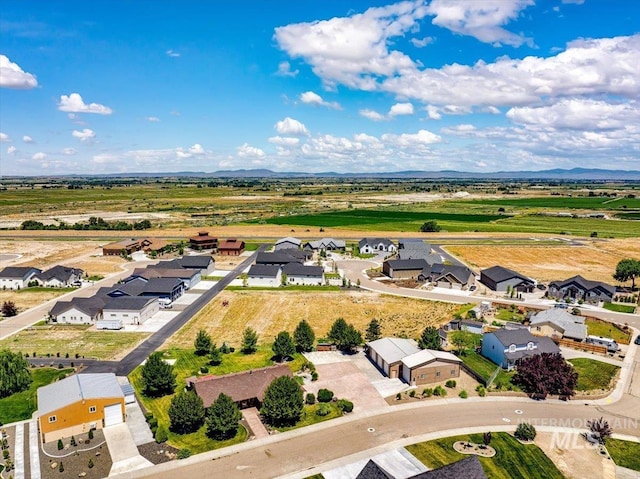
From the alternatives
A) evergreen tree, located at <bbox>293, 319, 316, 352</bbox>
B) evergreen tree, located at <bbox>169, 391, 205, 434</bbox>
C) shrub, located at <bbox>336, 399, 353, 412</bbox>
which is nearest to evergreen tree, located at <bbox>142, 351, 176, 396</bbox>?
evergreen tree, located at <bbox>169, 391, 205, 434</bbox>

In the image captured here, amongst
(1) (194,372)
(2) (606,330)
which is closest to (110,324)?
(1) (194,372)

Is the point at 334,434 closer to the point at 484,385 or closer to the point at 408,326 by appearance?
the point at 484,385

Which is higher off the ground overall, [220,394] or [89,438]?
[220,394]

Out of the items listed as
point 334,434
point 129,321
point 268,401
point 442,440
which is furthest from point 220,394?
point 129,321

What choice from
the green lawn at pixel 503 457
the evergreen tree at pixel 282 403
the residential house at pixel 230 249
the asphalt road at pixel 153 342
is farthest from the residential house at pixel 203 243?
the green lawn at pixel 503 457

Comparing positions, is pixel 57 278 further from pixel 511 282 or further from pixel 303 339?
pixel 511 282

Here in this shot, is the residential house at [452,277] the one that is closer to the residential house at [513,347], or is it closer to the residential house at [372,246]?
the residential house at [372,246]

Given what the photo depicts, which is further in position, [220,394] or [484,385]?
[484,385]
